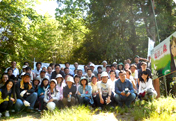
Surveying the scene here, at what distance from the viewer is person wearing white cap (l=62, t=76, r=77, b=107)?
203 inches

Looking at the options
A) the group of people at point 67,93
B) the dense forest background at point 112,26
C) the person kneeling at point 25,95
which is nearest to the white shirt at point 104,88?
the group of people at point 67,93

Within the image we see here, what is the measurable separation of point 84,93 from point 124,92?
129 centimetres

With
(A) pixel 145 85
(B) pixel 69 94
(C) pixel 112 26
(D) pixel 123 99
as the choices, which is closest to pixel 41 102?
(B) pixel 69 94

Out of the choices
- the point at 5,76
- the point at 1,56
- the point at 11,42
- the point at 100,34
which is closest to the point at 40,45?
the point at 11,42

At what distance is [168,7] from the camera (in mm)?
11867

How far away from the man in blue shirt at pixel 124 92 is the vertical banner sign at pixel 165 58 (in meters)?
1.24

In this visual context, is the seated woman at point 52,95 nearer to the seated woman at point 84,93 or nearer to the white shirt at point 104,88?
the seated woman at point 84,93

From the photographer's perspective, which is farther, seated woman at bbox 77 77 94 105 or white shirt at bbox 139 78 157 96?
white shirt at bbox 139 78 157 96

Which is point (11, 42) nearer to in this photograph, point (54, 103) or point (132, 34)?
point (132, 34)

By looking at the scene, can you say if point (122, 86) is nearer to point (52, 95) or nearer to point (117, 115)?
point (117, 115)

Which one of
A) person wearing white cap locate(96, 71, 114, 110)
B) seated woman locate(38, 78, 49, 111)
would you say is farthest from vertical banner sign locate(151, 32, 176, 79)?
seated woman locate(38, 78, 49, 111)

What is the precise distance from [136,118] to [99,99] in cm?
157

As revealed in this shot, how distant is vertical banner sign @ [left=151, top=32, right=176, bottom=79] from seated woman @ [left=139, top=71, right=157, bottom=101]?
522mm

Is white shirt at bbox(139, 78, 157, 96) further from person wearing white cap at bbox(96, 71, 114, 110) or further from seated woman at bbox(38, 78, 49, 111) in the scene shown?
seated woman at bbox(38, 78, 49, 111)
